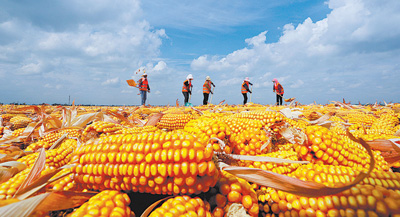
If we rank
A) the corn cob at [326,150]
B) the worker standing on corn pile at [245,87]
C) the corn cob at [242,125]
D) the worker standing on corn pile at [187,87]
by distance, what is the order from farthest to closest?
the worker standing on corn pile at [245,87] → the worker standing on corn pile at [187,87] → the corn cob at [242,125] → the corn cob at [326,150]

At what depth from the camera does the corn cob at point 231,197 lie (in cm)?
121

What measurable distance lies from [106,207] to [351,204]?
1305mm

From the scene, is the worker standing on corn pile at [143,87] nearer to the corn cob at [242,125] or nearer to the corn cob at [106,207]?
the corn cob at [242,125]

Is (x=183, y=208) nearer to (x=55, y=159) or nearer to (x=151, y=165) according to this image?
(x=151, y=165)

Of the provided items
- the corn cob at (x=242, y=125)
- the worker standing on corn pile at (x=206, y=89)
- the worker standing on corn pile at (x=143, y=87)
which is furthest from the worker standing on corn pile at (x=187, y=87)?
the corn cob at (x=242, y=125)

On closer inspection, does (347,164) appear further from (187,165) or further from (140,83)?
(140,83)

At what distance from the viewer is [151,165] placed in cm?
121

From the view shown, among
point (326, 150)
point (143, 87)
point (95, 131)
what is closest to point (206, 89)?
point (143, 87)

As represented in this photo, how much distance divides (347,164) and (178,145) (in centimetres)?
154

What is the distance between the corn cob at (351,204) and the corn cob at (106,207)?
965 millimetres

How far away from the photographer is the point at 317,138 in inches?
66.7

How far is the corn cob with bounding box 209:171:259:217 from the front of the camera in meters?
1.21

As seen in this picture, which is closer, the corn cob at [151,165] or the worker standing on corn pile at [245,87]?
the corn cob at [151,165]

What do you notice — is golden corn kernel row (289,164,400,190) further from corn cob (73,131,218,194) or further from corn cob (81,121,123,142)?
corn cob (81,121,123,142)
